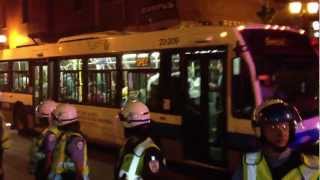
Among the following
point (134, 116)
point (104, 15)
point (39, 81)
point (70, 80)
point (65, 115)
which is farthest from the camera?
point (104, 15)

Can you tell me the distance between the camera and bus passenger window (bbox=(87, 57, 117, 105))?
611 inches

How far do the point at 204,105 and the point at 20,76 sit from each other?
10059mm

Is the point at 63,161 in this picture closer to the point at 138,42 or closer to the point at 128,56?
the point at 138,42

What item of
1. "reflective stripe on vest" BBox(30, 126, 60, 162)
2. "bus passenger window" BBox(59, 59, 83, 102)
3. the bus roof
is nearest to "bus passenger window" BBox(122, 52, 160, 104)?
the bus roof

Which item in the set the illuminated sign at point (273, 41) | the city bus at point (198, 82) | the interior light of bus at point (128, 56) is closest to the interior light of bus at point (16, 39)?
the city bus at point (198, 82)

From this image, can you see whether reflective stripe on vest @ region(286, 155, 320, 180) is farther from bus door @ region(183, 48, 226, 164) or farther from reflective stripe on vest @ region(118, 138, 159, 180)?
bus door @ region(183, 48, 226, 164)

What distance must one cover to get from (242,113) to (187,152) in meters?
1.83

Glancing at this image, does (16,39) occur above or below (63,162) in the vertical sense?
above

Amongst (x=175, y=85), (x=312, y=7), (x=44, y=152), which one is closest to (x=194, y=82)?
(x=175, y=85)

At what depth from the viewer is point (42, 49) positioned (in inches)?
767

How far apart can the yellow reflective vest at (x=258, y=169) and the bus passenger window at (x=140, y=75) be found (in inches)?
403

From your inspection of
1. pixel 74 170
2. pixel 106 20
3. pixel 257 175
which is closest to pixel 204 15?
pixel 106 20

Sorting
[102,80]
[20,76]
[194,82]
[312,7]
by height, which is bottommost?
[20,76]

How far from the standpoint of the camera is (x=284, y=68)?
1172cm
